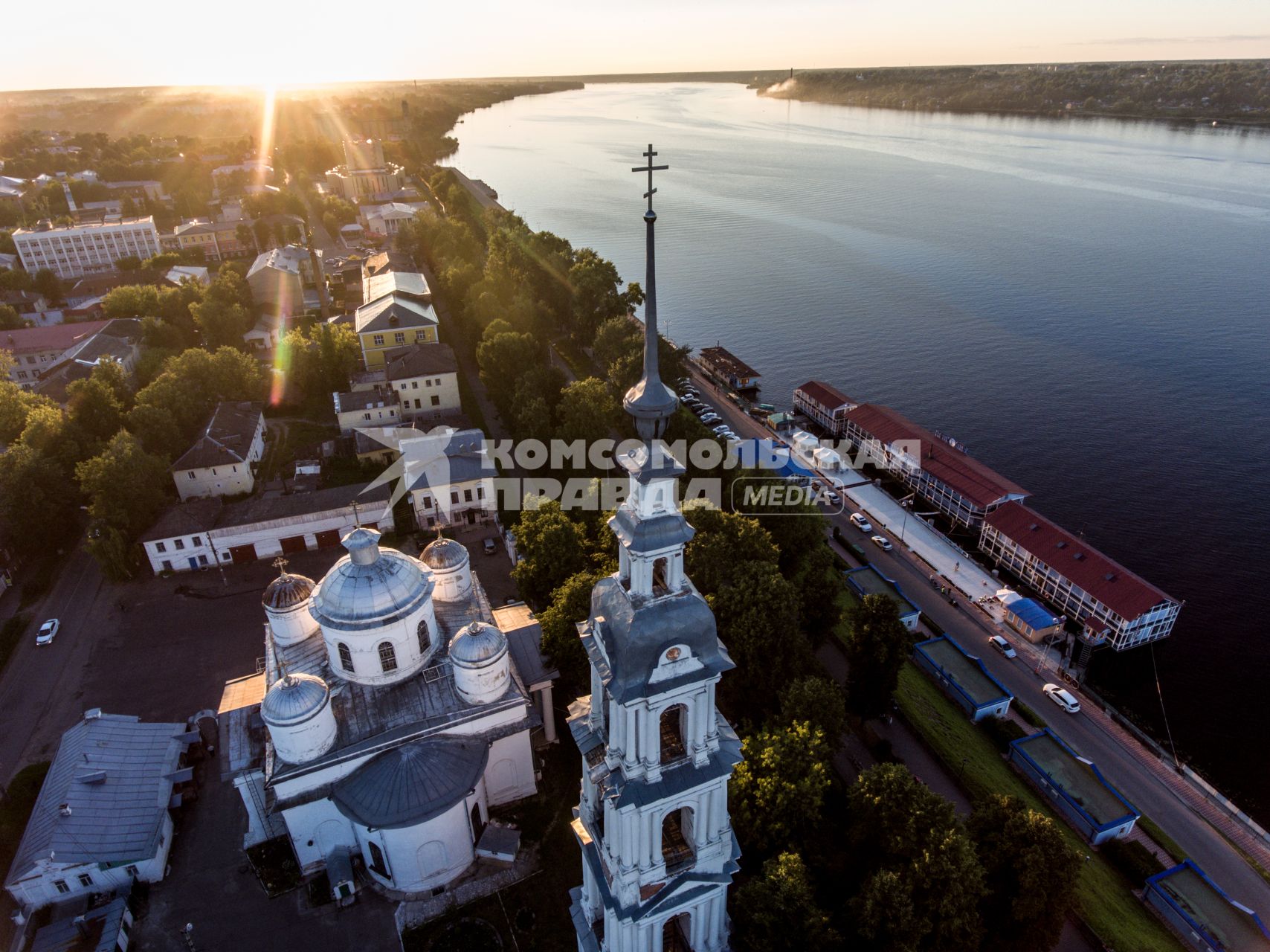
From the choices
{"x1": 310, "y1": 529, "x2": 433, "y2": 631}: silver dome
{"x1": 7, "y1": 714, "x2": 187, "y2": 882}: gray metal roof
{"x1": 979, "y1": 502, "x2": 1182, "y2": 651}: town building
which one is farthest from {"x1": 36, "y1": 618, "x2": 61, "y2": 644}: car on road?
{"x1": 979, "y1": 502, "x2": 1182, "y2": 651}: town building

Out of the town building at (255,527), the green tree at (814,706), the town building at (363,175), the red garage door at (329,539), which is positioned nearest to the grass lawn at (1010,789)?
the green tree at (814,706)

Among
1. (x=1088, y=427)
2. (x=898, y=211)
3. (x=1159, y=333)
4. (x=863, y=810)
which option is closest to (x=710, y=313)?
(x=1088, y=427)

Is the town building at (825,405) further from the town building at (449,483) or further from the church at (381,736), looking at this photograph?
the church at (381,736)

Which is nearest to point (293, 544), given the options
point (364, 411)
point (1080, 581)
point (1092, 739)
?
point (364, 411)

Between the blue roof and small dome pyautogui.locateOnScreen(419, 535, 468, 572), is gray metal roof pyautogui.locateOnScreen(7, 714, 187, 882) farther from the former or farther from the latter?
the blue roof

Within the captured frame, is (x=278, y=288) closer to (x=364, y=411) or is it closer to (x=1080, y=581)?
(x=364, y=411)

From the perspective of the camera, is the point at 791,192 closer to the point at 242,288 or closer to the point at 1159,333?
the point at 1159,333
